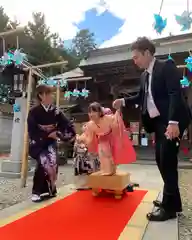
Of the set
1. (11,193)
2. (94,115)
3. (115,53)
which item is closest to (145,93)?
(94,115)

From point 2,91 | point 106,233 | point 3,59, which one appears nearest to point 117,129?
point 106,233

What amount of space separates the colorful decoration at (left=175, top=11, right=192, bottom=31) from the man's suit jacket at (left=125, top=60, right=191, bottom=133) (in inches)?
67.5

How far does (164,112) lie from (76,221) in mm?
1266

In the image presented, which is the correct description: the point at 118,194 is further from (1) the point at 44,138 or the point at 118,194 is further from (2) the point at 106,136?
(1) the point at 44,138

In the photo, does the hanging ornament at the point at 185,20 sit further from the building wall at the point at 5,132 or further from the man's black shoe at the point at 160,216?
the building wall at the point at 5,132

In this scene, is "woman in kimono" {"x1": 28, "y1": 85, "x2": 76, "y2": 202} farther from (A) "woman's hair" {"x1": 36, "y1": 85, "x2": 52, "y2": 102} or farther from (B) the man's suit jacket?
(B) the man's suit jacket

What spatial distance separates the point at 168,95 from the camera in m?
2.37

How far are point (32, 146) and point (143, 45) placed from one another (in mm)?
1883

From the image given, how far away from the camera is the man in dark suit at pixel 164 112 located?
2256 mm

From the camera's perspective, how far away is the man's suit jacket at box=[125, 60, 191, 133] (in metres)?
2.22

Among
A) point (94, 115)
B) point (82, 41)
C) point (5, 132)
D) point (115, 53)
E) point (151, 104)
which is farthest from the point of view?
point (82, 41)

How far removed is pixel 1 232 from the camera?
2.02m

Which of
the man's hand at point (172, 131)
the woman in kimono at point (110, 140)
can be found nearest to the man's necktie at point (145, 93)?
the man's hand at point (172, 131)

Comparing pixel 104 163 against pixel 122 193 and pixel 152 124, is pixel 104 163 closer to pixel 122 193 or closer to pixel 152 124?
pixel 122 193
